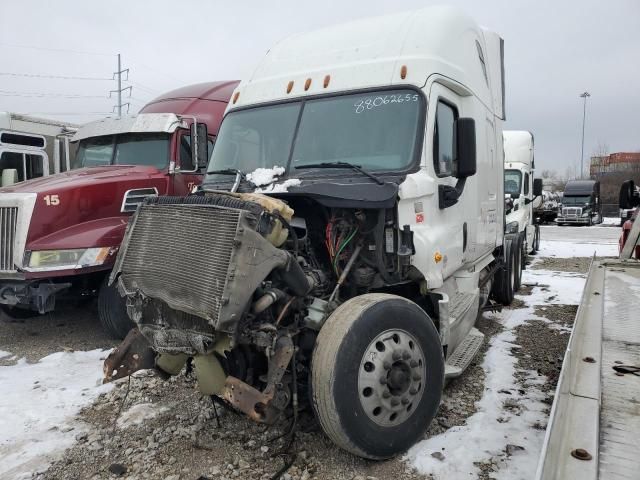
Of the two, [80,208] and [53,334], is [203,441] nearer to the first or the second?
[80,208]

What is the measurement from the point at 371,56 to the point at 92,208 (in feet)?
11.9

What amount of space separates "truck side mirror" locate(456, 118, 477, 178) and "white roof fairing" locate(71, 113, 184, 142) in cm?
408

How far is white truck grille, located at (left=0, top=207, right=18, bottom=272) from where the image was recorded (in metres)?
5.21

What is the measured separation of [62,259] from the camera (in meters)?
5.21

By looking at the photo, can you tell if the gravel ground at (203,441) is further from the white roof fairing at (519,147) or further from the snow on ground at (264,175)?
the white roof fairing at (519,147)

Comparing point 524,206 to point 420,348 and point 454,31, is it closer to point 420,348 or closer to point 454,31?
point 454,31

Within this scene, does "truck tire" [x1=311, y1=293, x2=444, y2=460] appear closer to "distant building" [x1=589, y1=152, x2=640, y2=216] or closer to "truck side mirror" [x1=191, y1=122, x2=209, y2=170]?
"truck side mirror" [x1=191, y1=122, x2=209, y2=170]

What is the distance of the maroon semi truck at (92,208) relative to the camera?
5.21m

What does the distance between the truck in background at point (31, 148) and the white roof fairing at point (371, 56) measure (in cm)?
492

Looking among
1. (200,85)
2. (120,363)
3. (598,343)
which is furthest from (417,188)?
(200,85)

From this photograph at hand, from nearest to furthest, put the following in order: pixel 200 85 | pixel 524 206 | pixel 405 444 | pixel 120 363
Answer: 1. pixel 405 444
2. pixel 120 363
3. pixel 200 85
4. pixel 524 206

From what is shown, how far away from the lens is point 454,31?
4406mm

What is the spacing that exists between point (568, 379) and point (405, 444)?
119cm

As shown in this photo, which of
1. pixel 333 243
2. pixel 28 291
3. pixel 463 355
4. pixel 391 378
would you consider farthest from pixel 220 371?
pixel 28 291
